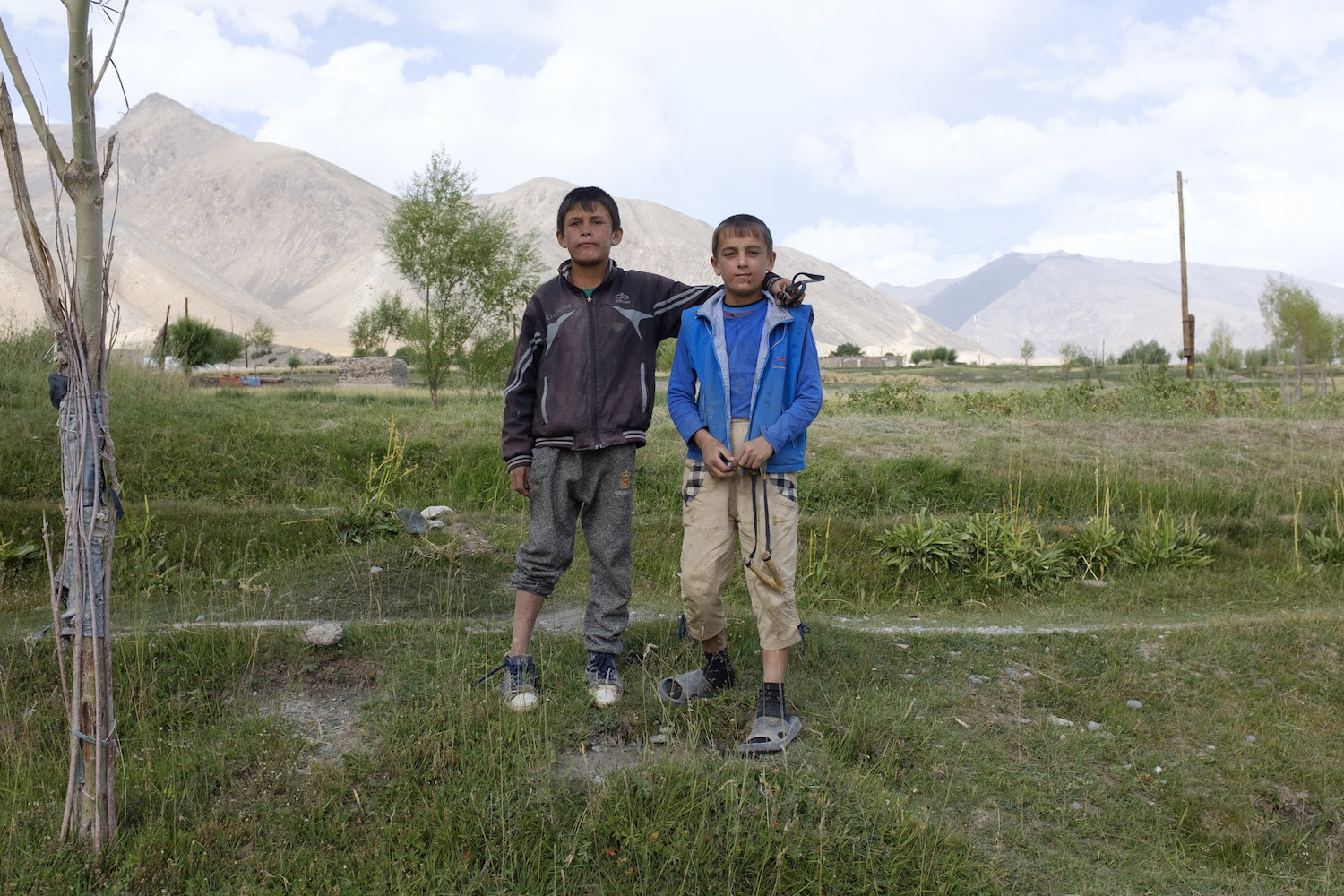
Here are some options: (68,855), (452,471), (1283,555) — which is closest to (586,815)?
(68,855)

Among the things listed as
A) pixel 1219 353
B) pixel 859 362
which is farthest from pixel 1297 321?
pixel 859 362

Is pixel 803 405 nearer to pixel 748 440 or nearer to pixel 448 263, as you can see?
pixel 748 440

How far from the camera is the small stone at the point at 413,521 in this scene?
24.5 feet

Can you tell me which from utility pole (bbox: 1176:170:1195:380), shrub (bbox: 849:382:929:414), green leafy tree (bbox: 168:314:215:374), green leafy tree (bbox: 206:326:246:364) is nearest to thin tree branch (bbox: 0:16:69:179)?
shrub (bbox: 849:382:929:414)

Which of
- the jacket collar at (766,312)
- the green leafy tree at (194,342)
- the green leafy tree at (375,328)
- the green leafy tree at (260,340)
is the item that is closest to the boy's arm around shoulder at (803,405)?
the jacket collar at (766,312)

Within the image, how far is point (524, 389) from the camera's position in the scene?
427 cm

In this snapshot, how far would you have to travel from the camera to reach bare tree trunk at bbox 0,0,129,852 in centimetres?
318

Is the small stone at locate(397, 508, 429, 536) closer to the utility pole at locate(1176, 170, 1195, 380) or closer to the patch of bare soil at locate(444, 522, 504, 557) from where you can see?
the patch of bare soil at locate(444, 522, 504, 557)

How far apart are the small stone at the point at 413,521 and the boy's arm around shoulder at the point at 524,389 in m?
3.47

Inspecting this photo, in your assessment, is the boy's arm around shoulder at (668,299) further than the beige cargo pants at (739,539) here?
Yes

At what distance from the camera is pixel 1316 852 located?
13.5ft

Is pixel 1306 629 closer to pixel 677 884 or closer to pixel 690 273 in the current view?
pixel 677 884

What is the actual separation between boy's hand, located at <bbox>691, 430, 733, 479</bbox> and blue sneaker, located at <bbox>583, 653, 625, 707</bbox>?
1065mm

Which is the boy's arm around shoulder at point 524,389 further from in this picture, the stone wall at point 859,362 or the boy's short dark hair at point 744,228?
the stone wall at point 859,362
